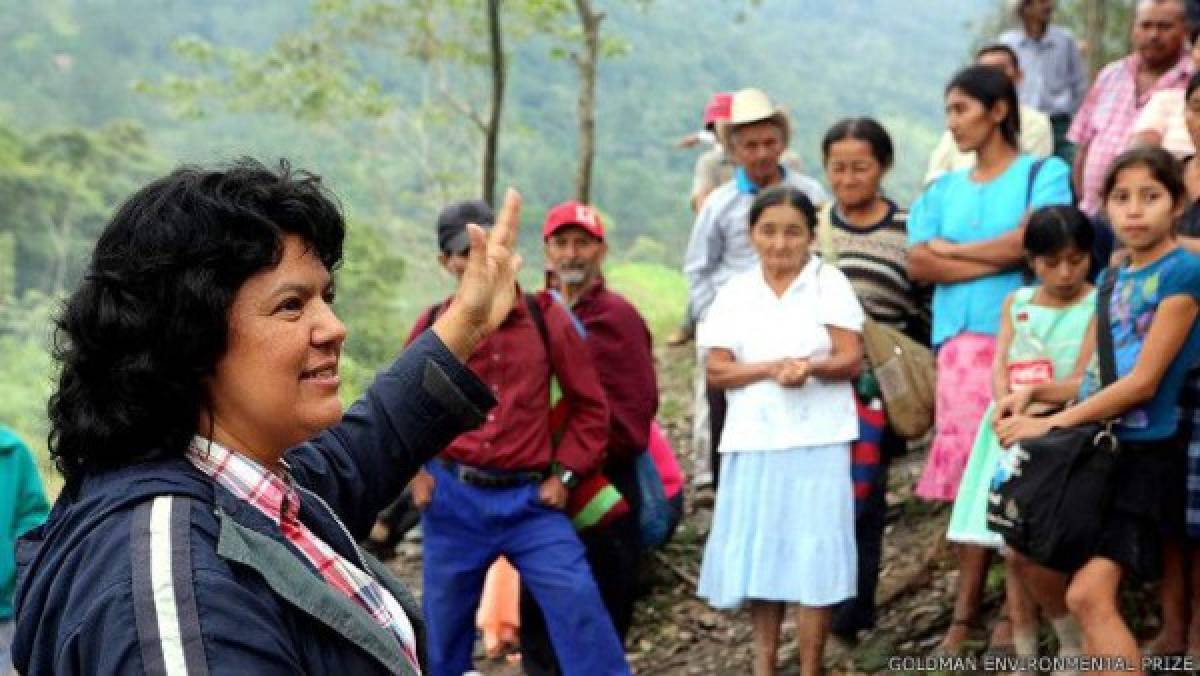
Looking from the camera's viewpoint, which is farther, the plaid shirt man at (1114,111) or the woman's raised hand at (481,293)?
the plaid shirt man at (1114,111)

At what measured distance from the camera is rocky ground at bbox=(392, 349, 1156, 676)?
218 inches

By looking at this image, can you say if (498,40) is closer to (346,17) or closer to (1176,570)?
(1176,570)

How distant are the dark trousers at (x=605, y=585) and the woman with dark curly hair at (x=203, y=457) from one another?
11.3ft

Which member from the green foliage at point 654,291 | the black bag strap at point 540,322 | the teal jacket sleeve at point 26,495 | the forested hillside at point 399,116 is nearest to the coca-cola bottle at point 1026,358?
the black bag strap at point 540,322

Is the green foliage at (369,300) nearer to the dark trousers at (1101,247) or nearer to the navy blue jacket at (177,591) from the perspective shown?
the dark trousers at (1101,247)

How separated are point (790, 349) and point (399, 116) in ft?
63.0

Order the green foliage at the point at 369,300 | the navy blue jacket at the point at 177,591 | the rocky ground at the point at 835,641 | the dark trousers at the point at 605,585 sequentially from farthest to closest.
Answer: the green foliage at the point at 369,300 → the dark trousers at the point at 605,585 → the rocky ground at the point at 835,641 → the navy blue jacket at the point at 177,591

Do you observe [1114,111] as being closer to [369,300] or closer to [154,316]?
[154,316]

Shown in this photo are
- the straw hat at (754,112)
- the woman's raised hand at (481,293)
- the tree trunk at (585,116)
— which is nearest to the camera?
the woman's raised hand at (481,293)

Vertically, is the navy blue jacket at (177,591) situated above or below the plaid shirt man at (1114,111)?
below

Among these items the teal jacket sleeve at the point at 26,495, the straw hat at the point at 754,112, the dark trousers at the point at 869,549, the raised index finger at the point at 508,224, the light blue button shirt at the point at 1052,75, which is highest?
the light blue button shirt at the point at 1052,75

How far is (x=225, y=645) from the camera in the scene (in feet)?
5.62

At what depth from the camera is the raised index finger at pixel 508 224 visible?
3.10m

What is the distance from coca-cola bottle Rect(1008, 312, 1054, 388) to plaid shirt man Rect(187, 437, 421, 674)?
310 cm
